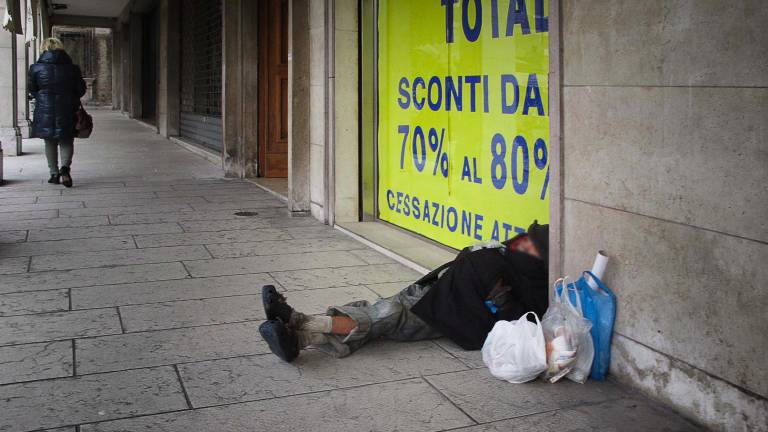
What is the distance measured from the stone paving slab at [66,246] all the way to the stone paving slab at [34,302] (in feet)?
3.87

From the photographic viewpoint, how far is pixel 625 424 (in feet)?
9.91

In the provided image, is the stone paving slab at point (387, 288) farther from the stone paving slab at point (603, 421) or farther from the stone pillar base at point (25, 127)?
the stone pillar base at point (25, 127)

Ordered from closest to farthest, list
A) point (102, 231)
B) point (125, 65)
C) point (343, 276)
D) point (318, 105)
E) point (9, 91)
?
point (343, 276), point (102, 231), point (318, 105), point (9, 91), point (125, 65)

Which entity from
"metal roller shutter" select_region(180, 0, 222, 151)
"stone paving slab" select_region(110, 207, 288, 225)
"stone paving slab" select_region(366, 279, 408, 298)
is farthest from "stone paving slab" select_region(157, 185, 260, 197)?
"stone paving slab" select_region(366, 279, 408, 298)

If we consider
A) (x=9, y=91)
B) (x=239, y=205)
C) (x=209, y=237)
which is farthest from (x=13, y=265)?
(x=9, y=91)

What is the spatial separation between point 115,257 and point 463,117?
2.65 m

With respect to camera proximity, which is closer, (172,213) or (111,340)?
(111,340)

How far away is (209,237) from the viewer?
655 cm

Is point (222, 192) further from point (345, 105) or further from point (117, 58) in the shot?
point (117, 58)

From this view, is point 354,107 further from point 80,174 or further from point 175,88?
point 175,88

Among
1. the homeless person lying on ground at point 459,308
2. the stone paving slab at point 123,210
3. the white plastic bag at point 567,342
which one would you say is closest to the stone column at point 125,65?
the stone paving slab at point 123,210

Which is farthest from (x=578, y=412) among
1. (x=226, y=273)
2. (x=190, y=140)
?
(x=190, y=140)

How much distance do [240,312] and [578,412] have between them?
2.02 m

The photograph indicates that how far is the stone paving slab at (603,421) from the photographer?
2963mm
